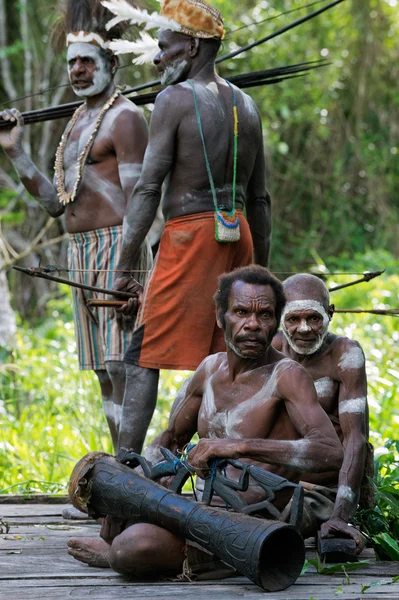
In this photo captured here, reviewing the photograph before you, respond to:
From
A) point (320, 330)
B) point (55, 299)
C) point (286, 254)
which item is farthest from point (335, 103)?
point (320, 330)

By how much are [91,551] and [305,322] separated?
114cm

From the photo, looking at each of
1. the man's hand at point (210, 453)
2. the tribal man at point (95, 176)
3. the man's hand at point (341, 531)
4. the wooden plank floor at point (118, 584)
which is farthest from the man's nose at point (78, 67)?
the man's hand at point (341, 531)

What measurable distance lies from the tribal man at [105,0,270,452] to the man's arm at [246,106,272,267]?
0.26 m

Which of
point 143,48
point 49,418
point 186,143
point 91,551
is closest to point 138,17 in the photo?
point 143,48

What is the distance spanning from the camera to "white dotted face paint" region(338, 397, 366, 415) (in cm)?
375

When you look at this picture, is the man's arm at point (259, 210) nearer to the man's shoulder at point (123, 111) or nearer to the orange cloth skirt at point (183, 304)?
the orange cloth skirt at point (183, 304)

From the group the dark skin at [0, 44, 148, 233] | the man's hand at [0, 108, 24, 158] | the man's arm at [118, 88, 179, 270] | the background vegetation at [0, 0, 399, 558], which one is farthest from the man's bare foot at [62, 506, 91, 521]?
the background vegetation at [0, 0, 399, 558]

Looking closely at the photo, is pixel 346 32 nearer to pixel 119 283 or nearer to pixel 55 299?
pixel 55 299

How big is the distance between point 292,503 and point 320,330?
1.00 m

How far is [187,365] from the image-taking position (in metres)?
4.34

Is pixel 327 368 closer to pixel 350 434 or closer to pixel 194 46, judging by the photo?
pixel 350 434

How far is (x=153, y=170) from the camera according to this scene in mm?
4391

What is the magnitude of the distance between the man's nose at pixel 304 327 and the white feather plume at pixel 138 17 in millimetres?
1433

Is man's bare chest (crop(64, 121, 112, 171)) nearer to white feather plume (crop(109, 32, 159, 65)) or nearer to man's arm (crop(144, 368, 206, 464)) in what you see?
white feather plume (crop(109, 32, 159, 65))
